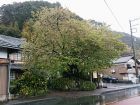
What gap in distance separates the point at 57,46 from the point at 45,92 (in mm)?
5821

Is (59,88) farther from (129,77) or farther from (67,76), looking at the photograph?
(129,77)

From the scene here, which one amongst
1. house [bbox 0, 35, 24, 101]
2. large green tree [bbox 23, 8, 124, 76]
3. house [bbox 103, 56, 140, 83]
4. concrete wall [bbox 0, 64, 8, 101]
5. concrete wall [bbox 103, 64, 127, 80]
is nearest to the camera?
concrete wall [bbox 0, 64, 8, 101]

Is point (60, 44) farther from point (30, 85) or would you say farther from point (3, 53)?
point (3, 53)

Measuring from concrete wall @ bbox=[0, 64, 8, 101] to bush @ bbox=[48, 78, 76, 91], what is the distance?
1020 cm

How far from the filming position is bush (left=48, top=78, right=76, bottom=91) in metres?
36.5

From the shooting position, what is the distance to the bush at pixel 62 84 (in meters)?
36.5

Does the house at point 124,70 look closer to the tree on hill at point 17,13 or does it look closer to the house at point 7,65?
the tree on hill at point 17,13

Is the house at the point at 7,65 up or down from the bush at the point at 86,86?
up

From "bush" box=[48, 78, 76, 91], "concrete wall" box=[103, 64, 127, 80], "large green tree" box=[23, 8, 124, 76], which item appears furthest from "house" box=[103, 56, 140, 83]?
"large green tree" box=[23, 8, 124, 76]

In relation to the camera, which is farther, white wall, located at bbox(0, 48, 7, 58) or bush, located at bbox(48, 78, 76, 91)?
bush, located at bbox(48, 78, 76, 91)

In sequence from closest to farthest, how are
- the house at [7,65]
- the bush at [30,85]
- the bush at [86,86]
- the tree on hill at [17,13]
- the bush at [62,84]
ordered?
the house at [7,65], the bush at [30,85], the bush at [62,84], the bush at [86,86], the tree on hill at [17,13]

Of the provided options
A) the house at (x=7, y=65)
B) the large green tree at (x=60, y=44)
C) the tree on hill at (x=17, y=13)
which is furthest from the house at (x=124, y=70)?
the house at (x=7, y=65)

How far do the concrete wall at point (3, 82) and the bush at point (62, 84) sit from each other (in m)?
10.2

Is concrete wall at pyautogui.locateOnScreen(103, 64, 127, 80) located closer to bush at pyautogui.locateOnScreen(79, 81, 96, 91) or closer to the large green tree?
bush at pyautogui.locateOnScreen(79, 81, 96, 91)
